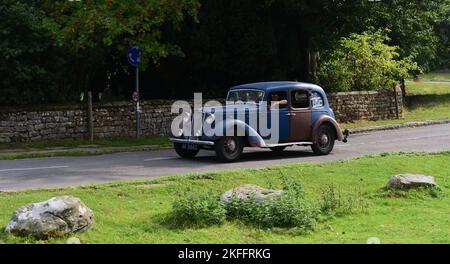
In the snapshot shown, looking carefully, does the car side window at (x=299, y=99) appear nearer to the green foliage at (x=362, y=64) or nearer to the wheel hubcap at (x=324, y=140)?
the wheel hubcap at (x=324, y=140)

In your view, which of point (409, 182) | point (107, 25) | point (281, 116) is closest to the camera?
point (409, 182)

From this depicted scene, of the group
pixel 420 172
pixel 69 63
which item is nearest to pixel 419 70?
pixel 69 63

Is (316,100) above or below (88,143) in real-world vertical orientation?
above

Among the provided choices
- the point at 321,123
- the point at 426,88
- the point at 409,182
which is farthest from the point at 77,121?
the point at 426,88

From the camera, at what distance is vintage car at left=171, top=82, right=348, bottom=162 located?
1614cm

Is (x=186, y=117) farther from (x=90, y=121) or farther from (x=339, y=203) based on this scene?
(x=339, y=203)

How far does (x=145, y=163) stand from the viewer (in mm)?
16109

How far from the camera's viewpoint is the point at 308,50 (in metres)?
27.0

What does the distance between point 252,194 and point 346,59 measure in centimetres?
2198

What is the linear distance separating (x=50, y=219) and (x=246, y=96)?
968 cm

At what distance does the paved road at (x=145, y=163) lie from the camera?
13242mm

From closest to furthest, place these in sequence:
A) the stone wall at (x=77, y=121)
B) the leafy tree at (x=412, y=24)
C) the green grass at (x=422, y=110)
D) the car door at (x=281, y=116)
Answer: the car door at (x=281, y=116)
the stone wall at (x=77, y=121)
the leafy tree at (x=412, y=24)
the green grass at (x=422, y=110)

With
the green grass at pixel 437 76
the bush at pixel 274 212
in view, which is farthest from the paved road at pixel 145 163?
the green grass at pixel 437 76

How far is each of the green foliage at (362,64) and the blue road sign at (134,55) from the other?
10704mm
